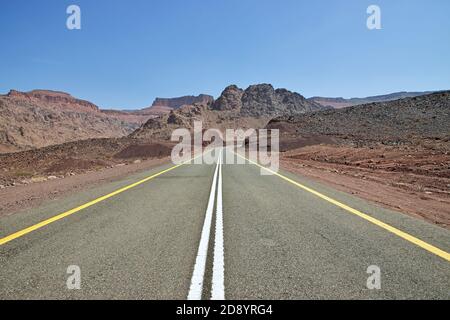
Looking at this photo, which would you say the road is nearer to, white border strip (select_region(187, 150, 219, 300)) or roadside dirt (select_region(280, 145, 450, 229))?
white border strip (select_region(187, 150, 219, 300))

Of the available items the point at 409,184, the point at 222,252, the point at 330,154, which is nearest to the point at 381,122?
the point at 330,154

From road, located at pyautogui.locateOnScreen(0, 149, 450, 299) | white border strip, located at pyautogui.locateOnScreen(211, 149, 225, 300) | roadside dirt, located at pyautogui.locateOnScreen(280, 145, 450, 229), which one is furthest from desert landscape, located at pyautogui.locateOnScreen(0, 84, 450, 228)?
white border strip, located at pyautogui.locateOnScreen(211, 149, 225, 300)

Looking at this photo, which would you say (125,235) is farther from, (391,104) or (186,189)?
(391,104)

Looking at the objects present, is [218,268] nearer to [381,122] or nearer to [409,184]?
[409,184]

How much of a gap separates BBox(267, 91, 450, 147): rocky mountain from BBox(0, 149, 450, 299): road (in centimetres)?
3982

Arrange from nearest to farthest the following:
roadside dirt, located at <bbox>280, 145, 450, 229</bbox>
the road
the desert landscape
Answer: the road, roadside dirt, located at <bbox>280, 145, 450, 229</bbox>, the desert landscape

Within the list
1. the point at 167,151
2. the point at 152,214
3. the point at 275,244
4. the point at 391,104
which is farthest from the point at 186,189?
the point at 391,104

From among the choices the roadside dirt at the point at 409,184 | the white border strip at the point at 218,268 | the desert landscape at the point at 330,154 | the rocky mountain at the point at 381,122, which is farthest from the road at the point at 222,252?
the rocky mountain at the point at 381,122

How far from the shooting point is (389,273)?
148 inches

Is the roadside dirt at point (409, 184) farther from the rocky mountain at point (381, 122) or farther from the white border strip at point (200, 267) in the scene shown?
the rocky mountain at point (381, 122)

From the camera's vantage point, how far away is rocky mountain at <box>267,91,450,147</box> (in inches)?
1855

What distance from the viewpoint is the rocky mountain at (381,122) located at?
47125 millimetres
